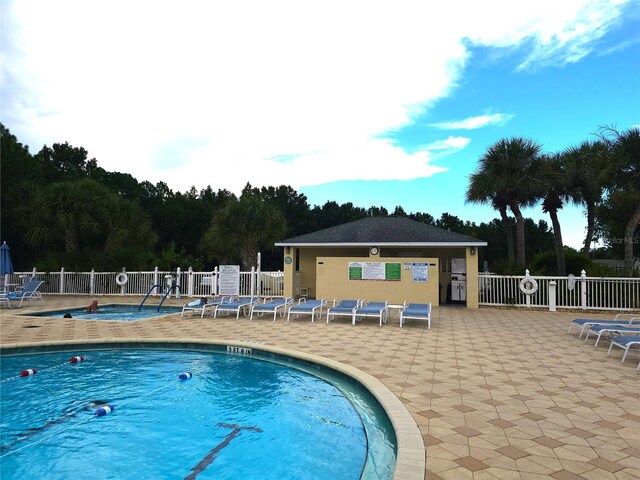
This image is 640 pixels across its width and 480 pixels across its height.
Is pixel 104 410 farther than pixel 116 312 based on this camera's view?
No

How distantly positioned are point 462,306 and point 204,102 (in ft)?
44.2

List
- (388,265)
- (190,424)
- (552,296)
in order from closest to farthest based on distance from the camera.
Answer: (190,424) < (552,296) < (388,265)

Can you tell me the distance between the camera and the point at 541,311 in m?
14.6

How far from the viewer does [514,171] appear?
22547 millimetres

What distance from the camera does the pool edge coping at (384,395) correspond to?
3332 mm

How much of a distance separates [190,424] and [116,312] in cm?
1186

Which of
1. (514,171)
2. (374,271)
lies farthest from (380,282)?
(514,171)

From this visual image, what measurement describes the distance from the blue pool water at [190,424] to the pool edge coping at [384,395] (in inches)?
7.8

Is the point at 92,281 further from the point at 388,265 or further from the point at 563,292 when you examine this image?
the point at 563,292

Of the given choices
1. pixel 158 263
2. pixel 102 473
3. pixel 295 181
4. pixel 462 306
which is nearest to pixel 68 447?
pixel 102 473

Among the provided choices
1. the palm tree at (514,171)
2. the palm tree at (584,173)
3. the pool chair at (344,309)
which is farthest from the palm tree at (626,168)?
the pool chair at (344,309)

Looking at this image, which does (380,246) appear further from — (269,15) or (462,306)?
(269,15)

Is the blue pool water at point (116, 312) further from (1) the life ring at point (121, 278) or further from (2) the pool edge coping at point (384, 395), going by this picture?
(2) the pool edge coping at point (384, 395)

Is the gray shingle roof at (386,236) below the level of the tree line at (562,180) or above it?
below
